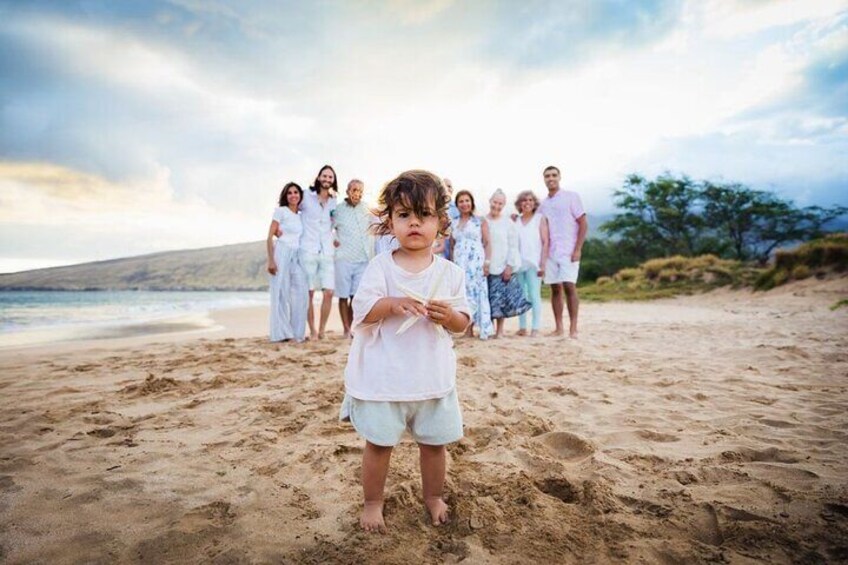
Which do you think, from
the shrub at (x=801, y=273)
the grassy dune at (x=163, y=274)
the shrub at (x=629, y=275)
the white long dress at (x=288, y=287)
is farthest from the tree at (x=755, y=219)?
the grassy dune at (x=163, y=274)

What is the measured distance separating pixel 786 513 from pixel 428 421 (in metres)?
1.38

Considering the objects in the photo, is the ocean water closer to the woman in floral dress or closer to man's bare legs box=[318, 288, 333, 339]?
man's bare legs box=[318, 288, 333, 339]

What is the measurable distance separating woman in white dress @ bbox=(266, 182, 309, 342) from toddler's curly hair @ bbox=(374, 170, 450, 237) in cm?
459

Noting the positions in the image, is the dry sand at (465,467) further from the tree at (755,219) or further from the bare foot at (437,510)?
the tree at (755,219)

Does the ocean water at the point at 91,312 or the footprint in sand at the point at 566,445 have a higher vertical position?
the ocean water at the point at 91,312

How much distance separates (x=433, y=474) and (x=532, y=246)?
516 cm

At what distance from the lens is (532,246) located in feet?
21.6

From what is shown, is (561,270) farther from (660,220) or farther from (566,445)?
(660,220)

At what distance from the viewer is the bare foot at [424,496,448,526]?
1778mm

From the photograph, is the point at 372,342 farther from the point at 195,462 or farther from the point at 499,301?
the point at 499,301

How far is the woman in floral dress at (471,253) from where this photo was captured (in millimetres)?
5965

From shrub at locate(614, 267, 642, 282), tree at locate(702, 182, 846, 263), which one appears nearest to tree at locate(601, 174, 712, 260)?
tree at locate(702, 182, 846, 263)

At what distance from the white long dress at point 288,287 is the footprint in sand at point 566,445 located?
14.0ft

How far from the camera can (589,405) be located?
10.3 ft
